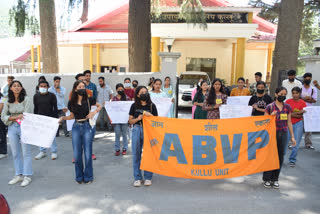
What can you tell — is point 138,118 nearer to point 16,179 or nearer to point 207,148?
point 207,148

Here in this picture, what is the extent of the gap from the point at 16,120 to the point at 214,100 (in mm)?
3894

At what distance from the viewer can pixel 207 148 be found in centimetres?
449

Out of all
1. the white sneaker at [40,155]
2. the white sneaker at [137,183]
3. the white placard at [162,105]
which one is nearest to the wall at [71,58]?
the white sneaker at [40,155]

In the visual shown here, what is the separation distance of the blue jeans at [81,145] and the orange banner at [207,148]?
999 mm

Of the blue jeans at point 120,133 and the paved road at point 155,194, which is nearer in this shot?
the paved road at point 155,194

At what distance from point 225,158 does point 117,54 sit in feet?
60.9

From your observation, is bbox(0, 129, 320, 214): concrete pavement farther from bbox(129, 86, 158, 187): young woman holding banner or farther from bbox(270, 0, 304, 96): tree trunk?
bbox(270, 0, 304, 96): tree trunk

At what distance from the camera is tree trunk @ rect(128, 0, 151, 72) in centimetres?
982

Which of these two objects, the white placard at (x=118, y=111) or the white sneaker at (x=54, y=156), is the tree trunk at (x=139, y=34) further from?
the white sneaker at (x=54, y=156)

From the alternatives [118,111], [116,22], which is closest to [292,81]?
[118,111]

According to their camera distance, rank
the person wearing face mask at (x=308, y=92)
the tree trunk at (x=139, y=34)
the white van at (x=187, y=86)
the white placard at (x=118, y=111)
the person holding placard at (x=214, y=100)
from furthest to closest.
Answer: the white van at (x=187, y=86)
the tree trunk at (x=139, y=34)
the person wearing face mask at (x=308, y=92)
the white placard at (x=118, y=111)
the person holding placard at (x=214, y=100)

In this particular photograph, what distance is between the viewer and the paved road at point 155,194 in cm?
386

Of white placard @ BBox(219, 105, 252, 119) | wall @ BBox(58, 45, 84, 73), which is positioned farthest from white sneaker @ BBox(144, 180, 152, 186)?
wall @ BBox(58, 45, 84, 73)

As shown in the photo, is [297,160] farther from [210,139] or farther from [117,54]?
[117,54]
